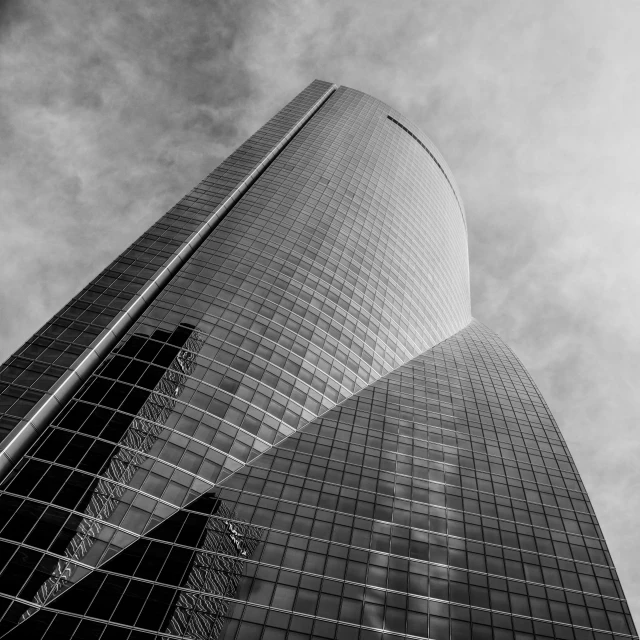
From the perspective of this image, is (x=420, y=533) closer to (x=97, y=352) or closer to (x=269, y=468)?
(x=269, y=468)

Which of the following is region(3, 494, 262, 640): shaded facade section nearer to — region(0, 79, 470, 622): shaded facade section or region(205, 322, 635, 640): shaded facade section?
region(0, 79, 470, 622): shaded facade section

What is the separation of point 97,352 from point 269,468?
68.1 ft

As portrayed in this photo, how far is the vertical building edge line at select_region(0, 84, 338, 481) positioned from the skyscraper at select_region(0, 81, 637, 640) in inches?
8.2

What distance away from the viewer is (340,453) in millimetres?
53750

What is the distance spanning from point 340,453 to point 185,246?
114ft

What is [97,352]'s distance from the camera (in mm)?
52125

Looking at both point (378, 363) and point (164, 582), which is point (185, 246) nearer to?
point (378, 363)

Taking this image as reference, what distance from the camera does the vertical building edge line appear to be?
42375mm

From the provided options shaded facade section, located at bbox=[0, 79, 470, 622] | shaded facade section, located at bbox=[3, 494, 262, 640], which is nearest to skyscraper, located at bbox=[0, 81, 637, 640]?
shaded facade section, located at bbox=[3, 494, 262, 640]

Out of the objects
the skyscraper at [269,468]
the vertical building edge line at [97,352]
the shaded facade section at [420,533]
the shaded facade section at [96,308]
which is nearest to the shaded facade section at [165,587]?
the skyscraper at [269,468]

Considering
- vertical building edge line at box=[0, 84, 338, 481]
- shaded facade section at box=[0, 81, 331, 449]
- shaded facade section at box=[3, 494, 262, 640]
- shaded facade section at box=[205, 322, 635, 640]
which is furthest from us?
shaded facade section at box=[0, 81, 331, 449]

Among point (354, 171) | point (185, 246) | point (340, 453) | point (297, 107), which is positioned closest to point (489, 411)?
point (340, 453)

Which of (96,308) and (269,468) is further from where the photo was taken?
(96,308)

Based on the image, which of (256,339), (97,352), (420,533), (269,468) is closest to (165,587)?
(269,468)
